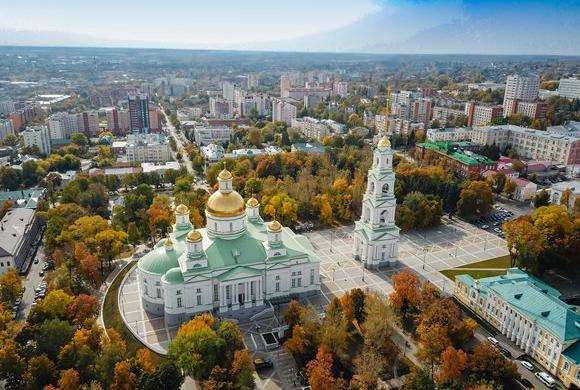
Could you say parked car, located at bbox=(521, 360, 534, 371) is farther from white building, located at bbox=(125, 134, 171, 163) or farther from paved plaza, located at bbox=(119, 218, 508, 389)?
white building, located at bbox=(125, 134, 171, 163)

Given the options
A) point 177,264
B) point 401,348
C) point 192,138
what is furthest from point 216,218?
point 192,138

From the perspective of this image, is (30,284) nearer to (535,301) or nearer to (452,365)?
(452,365)

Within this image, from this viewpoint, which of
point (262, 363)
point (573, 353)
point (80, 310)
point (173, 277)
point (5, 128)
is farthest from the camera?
point (5, 128)

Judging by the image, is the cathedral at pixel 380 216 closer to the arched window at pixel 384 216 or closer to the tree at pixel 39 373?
the arched window at pixel 384 216

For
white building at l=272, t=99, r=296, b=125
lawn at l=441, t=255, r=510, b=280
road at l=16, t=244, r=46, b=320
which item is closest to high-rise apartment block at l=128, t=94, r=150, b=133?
white building at l=272, t=99, r=296, b=125

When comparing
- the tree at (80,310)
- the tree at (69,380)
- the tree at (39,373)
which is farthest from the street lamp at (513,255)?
the tree at (39,373)

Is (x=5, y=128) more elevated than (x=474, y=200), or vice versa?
(x=474, y=200)

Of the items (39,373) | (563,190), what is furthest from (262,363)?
(563,190)
